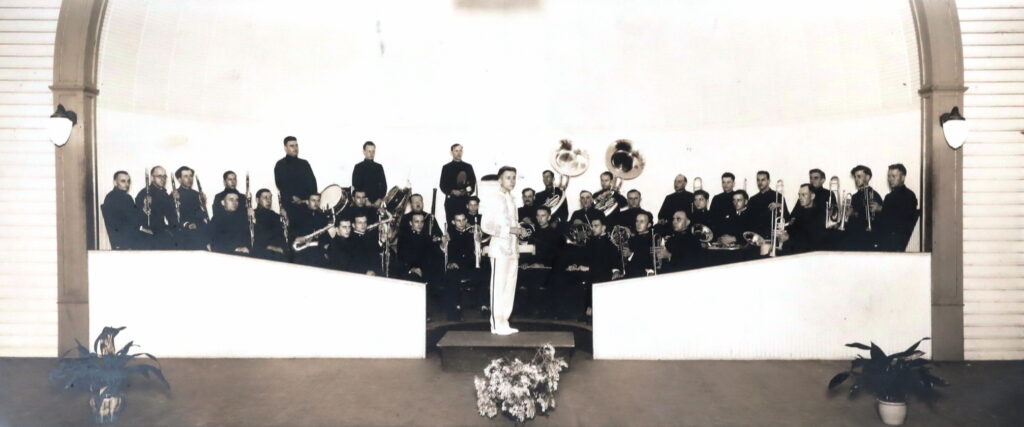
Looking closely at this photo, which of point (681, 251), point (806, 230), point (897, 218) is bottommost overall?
point (681, 251)

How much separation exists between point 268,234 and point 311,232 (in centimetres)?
57

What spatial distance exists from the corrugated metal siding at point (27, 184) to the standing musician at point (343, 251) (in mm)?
3130

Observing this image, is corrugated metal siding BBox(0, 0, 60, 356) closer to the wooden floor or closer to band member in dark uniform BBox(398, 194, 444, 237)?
the wooden floor

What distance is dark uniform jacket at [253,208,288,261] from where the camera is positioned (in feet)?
28.7

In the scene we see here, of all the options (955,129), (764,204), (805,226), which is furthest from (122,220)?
(955,129)

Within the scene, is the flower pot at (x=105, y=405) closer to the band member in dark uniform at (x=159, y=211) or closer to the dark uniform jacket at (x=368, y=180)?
the band member in dark uniform at (x=159, y=211)

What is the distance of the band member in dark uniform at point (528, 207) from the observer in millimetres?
9391

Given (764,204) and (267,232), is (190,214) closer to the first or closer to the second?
(267,232)

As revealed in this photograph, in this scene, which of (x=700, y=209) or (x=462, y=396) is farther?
(x=700, y=209)

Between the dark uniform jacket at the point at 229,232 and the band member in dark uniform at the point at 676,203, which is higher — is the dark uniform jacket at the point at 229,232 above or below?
below

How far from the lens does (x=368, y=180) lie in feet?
30.8

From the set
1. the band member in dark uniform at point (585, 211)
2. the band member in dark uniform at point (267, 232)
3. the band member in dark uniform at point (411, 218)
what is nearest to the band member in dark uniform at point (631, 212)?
the band member in dark uniform at point (585, 211)

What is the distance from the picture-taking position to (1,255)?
297 inches

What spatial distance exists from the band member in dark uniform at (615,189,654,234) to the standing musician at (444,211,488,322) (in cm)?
214
